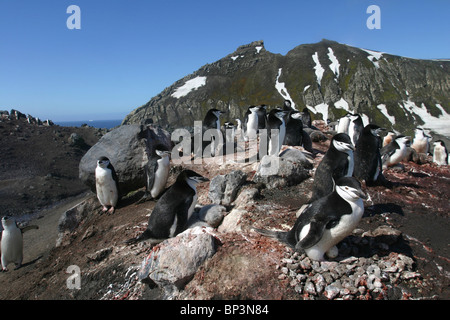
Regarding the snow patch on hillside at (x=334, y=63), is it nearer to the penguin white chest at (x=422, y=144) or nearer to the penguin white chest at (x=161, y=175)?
the penguin white chest at (x=422, y=144)

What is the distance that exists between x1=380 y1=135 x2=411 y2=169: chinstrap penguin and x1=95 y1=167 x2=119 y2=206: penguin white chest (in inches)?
307

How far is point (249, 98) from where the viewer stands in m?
67.1

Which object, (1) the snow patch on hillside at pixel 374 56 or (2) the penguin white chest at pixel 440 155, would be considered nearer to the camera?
(2) the penguin white chest at pixel 440 155

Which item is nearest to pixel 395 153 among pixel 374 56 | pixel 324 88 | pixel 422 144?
pixel 422 144

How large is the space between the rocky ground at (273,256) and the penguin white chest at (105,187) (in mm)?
345

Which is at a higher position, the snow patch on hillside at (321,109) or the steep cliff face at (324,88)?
the steep cliff face at (324,88)

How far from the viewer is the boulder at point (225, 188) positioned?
5.97 meters

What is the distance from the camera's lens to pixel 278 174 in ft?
20.6

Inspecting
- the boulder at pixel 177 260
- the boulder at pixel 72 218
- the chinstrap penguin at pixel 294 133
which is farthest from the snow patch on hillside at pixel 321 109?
the boulder at pixel 177 260

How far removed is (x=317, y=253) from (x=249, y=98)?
65746 mm

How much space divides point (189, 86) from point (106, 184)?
75231 millimetres

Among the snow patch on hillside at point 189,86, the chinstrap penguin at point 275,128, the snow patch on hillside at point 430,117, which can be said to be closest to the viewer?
the chinstrap penguin at point 275,128
